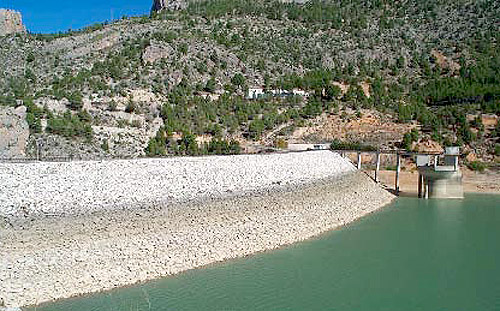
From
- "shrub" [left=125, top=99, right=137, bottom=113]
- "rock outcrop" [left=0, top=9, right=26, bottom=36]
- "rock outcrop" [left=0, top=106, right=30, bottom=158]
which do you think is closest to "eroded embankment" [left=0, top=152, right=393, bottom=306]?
"rock outcrop" [left=0, top=106, right=30, bottom=158]

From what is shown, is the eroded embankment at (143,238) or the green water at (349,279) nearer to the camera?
the eroded embankment at (143,238)

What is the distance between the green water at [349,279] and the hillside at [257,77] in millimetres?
21437

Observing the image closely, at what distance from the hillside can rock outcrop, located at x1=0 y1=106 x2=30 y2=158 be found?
3.09 ft

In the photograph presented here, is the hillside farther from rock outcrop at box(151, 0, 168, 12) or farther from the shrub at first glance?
rock outcrop at box(151, 0, 168, 12)

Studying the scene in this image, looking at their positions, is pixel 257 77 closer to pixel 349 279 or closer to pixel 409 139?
pixel 409 139

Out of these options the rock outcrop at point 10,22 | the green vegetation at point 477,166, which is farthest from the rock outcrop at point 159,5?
the green vegetation at point 477,166

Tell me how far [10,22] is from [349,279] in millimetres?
84108

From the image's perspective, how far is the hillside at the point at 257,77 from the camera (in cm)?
5053

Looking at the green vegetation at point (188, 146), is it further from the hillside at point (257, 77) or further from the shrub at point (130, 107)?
the shrub at point (130, 107)

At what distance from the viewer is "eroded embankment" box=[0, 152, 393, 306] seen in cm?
1636

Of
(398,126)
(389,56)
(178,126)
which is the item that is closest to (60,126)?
(178,126)

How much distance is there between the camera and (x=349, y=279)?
21.0 m

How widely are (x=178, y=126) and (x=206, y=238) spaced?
107 ft

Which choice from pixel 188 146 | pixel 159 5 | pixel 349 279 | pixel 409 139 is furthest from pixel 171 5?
pixel 349 279
